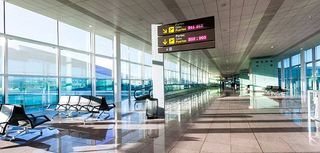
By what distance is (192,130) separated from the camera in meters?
5.21

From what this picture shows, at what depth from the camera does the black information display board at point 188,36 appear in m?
5.74

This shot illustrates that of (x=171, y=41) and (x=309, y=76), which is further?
(x=309, y=76)

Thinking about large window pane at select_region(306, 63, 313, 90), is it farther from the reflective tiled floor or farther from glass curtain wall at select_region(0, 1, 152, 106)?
glass curtain wall at select_region(0, 1, 152, 106)

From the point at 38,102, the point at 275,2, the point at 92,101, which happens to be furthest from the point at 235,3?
the point at 38,102

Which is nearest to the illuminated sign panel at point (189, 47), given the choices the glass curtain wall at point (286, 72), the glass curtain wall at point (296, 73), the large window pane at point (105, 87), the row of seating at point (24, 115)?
the row of seating at point (24, 115)

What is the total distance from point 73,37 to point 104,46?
2379 millimetres

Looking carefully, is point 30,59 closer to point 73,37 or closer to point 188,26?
point 73,37

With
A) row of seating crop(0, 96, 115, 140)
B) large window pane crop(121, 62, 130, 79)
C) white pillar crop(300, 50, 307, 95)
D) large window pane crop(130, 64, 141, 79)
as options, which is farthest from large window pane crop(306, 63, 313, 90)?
row of seating crop(0, 96, 115, 140)

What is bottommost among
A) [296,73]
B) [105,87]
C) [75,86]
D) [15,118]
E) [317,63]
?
[15,118]

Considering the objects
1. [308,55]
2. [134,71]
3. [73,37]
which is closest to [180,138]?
[73,37]

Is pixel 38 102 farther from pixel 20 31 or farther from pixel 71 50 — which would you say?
pixel 20 31

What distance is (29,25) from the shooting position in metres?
8.25

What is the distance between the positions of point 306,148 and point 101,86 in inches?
440

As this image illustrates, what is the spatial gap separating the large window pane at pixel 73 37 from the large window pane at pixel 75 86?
5.65ft
